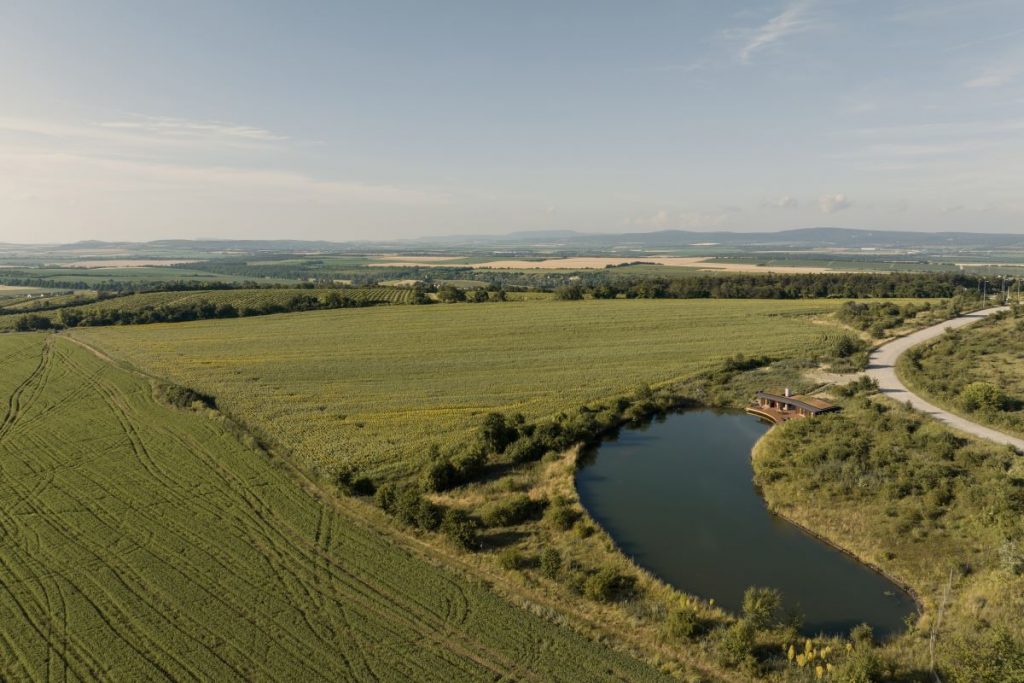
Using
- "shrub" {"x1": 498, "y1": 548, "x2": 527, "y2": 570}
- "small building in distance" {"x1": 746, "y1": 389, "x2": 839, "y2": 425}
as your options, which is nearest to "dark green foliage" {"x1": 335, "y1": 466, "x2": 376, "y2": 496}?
"shrub" {"x1": 498, "y1": 548, "x2": 527, "y2": 570}

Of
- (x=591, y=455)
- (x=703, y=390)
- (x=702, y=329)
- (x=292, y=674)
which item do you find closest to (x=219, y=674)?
(x=292, y=674)

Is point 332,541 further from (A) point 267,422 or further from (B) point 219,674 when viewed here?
(A) point 267,422

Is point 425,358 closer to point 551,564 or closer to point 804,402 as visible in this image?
point 804,402

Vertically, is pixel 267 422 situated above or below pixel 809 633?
above

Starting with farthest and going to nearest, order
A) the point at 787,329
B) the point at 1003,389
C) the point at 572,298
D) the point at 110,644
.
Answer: the point at 572,298 → the point at 787,329 → the point at 1003,389 → the point at 110,644

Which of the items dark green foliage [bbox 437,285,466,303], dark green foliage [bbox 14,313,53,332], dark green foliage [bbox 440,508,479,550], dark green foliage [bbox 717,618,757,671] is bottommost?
dark green foliage [bbox 717,618,757,671]

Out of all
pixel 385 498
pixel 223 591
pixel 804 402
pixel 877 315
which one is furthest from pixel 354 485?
pixel 877 315

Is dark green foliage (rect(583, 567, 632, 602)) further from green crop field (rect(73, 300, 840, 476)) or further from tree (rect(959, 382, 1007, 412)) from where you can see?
tree (rect(959, 382, 1007, 412))
